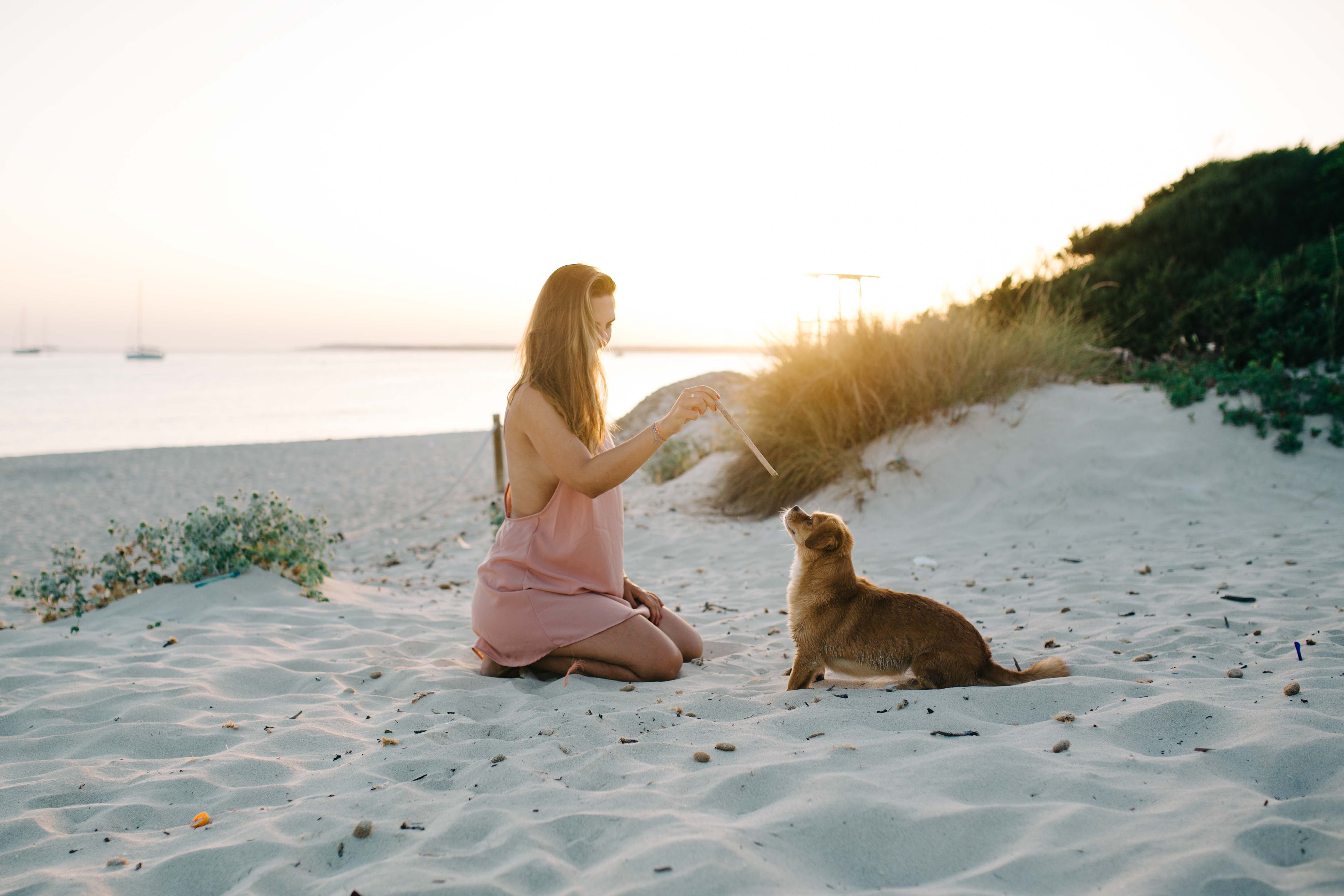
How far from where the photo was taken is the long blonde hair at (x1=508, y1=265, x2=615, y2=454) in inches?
138

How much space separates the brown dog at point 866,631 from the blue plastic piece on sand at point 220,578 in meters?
4.09

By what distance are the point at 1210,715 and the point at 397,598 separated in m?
5.01

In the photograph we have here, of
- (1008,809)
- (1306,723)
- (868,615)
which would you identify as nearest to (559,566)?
(868,615)

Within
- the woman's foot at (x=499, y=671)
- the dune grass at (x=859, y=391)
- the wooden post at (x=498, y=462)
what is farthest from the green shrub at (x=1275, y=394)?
the wooden post at (x=498, y=462)

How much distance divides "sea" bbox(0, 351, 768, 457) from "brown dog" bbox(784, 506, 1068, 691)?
1.55 meters

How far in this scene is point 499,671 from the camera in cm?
364

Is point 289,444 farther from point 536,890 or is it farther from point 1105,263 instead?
point 536,890

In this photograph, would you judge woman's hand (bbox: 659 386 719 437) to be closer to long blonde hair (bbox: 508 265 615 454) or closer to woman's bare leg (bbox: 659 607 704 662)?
long blonde hair (bbox: 508 265 615 454)

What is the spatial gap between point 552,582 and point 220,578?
3.12 metres

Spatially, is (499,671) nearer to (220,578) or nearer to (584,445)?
(584,445)

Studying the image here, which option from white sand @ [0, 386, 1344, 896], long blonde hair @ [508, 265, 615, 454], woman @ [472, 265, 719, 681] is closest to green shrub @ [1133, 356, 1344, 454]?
white sand @ [0, 386, 1344, 896]

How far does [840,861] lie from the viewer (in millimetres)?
1927

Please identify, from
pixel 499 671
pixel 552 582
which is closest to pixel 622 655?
pixel 552 582

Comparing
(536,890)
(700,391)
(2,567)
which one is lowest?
(2,567)
